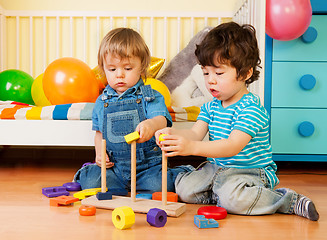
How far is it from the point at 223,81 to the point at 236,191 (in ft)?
0.99

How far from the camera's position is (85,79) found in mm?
1723

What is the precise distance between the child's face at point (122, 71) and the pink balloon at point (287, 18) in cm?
60

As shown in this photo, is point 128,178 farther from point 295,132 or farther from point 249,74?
point 295,132

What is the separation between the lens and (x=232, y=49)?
110cm

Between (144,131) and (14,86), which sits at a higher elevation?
(14,86)

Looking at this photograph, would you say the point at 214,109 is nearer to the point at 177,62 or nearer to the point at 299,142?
the point at 299,142

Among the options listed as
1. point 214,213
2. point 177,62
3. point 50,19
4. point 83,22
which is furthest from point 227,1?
point 214,213

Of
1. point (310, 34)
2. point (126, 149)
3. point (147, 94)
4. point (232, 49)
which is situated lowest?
point (126, 149)

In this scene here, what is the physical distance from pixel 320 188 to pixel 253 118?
497 mm

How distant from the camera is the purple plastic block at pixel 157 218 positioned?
A: 0.91m

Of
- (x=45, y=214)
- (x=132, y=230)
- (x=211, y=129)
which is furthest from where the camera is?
(x=211, y=129)

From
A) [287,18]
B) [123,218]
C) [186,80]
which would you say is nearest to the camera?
[123,218]

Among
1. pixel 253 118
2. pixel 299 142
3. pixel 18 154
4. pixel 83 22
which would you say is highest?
pixel 83 22

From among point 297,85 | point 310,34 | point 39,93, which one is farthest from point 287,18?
point 39,93
